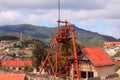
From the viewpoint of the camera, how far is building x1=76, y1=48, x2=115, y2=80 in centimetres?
4094

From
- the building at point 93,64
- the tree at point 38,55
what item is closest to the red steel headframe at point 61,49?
the building at point 93,64

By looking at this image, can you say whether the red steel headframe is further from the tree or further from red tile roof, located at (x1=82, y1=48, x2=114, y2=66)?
the tree

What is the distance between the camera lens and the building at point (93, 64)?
40.9 metres

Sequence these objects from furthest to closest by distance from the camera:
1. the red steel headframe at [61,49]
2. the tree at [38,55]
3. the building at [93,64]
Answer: the tree at [38,55] < the building at [93,64] < the red steel headframe at [61,49]

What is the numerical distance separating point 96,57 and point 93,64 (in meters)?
1.81

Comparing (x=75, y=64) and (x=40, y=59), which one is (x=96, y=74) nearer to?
(x=75, y=64)

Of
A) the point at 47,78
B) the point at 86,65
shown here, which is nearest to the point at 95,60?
the point at 86,65

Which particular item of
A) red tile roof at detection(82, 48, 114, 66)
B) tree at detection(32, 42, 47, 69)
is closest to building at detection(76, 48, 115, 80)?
red tile roof at detection(82, 48, 114, 66)

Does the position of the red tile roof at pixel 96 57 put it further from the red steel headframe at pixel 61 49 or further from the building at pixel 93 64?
the red steel headframe at pixel 61 49

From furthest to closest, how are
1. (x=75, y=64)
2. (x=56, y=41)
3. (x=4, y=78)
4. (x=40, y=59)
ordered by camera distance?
(x=40, y=59) < (x=56, y=41) < (x=75, y=64) < (x=4, y=78)

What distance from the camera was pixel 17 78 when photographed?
27188mm

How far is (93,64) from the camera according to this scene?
40.4 m

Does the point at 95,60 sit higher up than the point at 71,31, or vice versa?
the point at 71,31

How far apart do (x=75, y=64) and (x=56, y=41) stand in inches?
164
